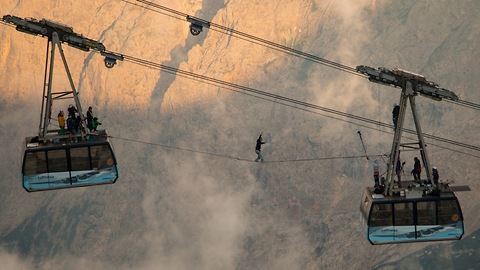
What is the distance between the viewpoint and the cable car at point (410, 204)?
190ft

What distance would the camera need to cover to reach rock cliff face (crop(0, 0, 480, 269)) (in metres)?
129

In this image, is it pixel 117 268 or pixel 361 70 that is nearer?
pixel 361 70

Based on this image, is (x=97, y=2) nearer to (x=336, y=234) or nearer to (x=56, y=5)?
(x=56, y=5)

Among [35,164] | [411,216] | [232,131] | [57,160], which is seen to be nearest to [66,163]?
[57,160]

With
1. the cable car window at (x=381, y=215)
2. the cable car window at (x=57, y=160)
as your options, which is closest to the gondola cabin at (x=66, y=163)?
the cable car window at (x=57, y=160)

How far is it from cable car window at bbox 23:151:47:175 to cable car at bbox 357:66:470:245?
17.5m

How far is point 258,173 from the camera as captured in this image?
133875 mm

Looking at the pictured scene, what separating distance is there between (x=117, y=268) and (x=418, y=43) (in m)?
45.1

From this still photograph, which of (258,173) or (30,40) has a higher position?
(30,40)

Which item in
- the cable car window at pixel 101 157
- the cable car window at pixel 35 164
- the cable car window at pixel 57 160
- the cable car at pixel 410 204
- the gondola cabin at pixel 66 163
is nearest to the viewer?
the cable car at pixel 410 204

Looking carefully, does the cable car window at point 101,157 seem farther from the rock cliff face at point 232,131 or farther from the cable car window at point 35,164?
the rock cliff face at point 232,131

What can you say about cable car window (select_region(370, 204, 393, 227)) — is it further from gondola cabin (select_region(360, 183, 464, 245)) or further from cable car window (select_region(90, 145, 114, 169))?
cable car window (select_region(90, 145, 114, 169))

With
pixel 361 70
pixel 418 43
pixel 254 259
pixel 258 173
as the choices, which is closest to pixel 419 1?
pixel 418 43

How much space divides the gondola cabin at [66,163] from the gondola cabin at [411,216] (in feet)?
47.2
